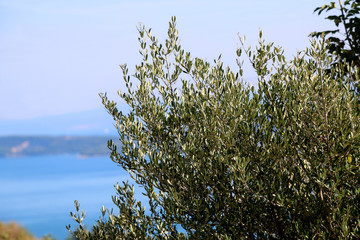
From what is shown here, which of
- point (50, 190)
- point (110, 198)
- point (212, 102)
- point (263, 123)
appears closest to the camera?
point (263, 123)

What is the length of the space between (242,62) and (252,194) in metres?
1.86

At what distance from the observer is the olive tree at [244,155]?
5.87 meters

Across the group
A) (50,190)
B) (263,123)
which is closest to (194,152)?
(263,123)

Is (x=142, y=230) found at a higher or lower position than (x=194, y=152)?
lower

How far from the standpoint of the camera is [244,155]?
6043mm

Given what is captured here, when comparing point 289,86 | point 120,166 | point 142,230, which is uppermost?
point 289,86

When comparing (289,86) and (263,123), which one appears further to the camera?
(289,86)

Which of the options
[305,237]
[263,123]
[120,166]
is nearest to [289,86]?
[263,123]

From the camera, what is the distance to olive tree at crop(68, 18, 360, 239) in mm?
5871

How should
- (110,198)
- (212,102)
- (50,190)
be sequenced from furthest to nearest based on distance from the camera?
(50,190), (110,198), (212,102)

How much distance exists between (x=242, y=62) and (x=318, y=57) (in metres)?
1.03

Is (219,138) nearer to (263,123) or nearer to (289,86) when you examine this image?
(263,123)

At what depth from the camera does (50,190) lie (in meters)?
144

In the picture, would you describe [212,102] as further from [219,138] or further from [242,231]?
[242,231]
